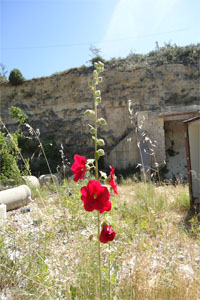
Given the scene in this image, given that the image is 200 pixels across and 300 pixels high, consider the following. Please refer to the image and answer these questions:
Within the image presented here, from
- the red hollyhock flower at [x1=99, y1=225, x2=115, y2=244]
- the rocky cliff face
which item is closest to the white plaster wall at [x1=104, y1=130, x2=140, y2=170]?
the rocky cliff face

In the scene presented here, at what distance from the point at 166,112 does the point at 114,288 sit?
9602mm

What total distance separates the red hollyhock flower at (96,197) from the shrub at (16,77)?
59.5 feet

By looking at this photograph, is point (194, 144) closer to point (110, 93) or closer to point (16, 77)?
point (110, 93)

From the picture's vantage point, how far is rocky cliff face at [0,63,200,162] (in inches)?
568

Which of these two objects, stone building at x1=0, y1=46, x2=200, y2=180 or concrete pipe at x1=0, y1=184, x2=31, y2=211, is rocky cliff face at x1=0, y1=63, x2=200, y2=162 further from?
concrete pipe at x1=0, y1=184, x2=31, y2=211

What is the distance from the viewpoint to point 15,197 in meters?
5.99

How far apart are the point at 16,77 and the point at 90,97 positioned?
6406 mm

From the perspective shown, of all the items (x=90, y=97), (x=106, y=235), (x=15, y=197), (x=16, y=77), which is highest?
(x=16, y=77)

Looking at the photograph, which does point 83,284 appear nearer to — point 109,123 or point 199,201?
point 199,201

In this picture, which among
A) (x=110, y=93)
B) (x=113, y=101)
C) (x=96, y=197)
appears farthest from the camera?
(x=110, y=93)

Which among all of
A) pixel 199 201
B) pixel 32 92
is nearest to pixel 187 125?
pixel 199 201

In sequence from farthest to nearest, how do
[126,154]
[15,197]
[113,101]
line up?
[113,101], [126,154], [15,197]

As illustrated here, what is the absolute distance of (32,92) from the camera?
55.8ft

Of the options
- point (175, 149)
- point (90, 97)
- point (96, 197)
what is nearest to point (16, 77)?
point (90, 97)
